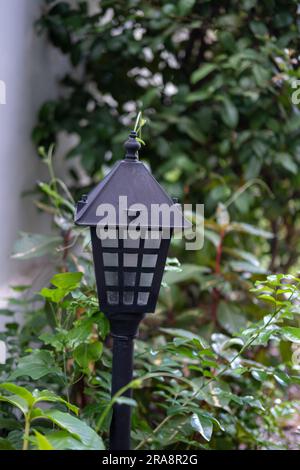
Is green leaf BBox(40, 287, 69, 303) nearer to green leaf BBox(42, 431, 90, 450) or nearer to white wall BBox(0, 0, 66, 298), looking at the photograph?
green leaf BBox(42, 431, 90, 450)

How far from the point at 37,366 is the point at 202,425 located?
1.26 ft

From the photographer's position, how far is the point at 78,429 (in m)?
1.08

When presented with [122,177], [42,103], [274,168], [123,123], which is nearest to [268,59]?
[274,168]

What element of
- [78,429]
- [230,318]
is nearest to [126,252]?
[78,429]

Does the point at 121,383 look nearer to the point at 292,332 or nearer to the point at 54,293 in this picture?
the point at 54,293

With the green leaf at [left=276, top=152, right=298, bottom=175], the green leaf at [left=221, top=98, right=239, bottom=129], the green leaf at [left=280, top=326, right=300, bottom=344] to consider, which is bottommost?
the green leaf at [left=280, top=326, right=300, bottom=344]

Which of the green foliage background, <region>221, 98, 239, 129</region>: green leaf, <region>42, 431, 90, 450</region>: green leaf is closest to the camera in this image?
<region>42, 431, 90, 450</region>: green leaf

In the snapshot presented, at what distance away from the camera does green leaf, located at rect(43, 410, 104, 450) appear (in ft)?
3.44

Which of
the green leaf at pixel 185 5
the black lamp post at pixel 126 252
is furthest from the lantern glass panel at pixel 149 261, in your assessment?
the green leaf at pixel 185 5

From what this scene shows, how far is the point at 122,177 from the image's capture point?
1188 mm

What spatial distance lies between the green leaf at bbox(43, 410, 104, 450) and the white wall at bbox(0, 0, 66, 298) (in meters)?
0.94

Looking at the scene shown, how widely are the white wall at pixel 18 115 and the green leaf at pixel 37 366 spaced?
2.30 feet

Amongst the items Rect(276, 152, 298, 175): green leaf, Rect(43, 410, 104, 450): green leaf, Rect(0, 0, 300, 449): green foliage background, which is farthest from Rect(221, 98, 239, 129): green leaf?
Rect(43, 410, 104, 450): green leaf

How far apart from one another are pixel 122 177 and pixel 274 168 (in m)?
1.29
